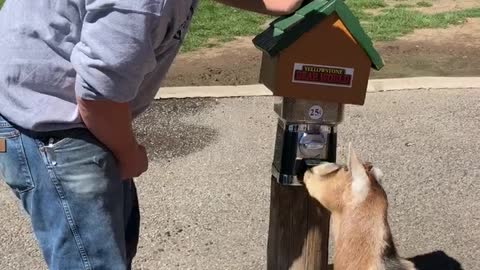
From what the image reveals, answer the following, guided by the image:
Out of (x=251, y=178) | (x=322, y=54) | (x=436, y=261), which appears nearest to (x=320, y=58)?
(x=322, y=54)

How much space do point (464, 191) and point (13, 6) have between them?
3512mm

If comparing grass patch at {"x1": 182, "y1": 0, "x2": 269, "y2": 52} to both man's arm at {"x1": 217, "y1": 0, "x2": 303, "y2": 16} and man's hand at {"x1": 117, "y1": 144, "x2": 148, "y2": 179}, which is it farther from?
man's hand at {"x1": 117, "y1": 144, "x2": 148, "y2": 179}

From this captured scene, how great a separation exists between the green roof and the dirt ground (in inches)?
176

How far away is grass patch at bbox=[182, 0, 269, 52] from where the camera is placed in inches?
341

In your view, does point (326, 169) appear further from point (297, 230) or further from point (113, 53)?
point (113, 53)

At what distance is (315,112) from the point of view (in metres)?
2.76

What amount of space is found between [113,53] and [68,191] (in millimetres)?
461

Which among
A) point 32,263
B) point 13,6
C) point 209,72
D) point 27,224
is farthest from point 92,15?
point 209,72

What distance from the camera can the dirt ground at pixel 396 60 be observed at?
735 cm

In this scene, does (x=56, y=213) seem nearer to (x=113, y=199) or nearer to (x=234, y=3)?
(x=113, y=199)

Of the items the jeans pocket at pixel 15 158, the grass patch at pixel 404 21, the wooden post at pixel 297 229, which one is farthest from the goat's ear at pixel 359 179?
the grass patch at pixel 404 21

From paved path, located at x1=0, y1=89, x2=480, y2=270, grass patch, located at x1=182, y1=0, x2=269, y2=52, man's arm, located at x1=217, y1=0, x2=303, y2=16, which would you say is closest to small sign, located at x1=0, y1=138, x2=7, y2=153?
man's arm, located at x1=217, y1=0, x2=303, y2=16

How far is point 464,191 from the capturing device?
504 centimetres

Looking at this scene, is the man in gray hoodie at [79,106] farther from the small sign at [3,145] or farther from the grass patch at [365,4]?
the grass patch at [365,4]
